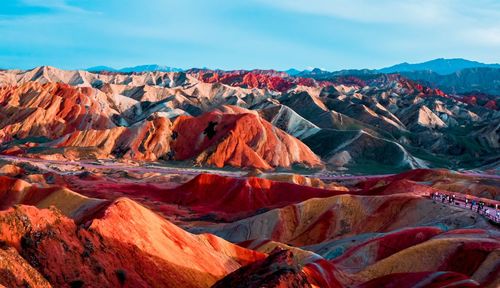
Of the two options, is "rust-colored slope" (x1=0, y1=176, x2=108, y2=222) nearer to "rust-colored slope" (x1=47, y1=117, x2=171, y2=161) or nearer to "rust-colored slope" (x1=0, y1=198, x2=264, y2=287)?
"rust-colored slope" (x1=0, y1=198, x2=264, y2=287)

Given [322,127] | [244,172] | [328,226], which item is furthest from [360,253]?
[322,127]

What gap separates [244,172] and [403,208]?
54.8 meters

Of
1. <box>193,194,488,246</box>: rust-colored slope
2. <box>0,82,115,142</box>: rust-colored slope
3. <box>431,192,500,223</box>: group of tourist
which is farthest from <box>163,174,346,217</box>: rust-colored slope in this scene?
<box>0,82,115,142</box>: rust-colored slope

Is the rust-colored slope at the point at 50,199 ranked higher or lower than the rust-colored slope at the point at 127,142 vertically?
higher

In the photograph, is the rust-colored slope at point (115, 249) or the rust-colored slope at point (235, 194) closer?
the rust-colored slope at point (115, 249)

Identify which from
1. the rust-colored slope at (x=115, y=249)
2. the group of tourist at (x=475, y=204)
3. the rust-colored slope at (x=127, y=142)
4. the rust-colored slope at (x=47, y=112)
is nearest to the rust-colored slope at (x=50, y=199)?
the rust-colored slope at (x=115, y=249)

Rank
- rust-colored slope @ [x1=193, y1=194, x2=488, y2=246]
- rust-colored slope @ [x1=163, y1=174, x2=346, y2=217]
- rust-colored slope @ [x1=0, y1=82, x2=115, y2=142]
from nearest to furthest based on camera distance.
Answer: rust-colored slope @ [x1=193, y1=194, x2=488, y2=246] < rust-colored slope @ [x1=163, y1=174, x2=346, y2=217] < rust-colored slope @ [x1=0, y1=82, x2=115, y2=142]

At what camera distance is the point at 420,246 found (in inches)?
1563

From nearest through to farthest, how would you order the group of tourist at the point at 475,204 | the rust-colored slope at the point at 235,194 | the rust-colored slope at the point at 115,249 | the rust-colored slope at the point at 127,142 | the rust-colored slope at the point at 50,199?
the rust-colored slope at the point at 115,249
the rust-colored slope at the point at 50,199
the group of tourist at the point at 475,204
the rust-colored slope at the point at 235,194
the rust-colored slope at the point at 127,142

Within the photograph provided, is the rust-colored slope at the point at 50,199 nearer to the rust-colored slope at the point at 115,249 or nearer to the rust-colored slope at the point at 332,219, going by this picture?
the rust-colored slope at the point at 115,249

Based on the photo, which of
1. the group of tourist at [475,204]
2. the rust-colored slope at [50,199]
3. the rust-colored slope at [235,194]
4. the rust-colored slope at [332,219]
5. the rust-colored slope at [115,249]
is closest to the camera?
the rust-colored slope at [115,249]

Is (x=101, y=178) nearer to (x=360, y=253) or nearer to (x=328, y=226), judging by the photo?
(x=328, y=226)

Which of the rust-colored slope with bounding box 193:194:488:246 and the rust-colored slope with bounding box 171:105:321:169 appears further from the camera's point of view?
the rust-colored slope with bounding box 171:105:321:169

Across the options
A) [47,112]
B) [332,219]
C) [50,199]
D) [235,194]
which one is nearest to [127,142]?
[47,112]
